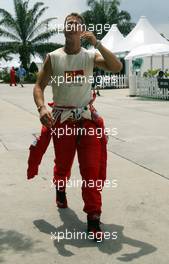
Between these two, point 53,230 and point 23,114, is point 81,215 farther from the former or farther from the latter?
point 23,114

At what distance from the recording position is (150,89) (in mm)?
19875

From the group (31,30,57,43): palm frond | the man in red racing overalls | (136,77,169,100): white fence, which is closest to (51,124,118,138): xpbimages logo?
the man in red racing overalls

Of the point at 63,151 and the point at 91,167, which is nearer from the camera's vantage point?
the point at 91,167

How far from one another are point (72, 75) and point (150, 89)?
1633 cm

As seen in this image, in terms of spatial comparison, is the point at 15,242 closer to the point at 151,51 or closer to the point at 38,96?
the point at 38,96

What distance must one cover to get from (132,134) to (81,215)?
4.98 meters

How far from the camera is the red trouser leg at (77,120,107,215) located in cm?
379

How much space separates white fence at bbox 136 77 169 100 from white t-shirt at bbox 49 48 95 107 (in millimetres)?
14937

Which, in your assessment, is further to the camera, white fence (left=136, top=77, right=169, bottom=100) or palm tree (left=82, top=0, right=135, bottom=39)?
palm tree (left=82, top=0, right=135, bottom=39)

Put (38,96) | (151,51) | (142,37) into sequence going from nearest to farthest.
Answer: (38,96) → (151,51) → (142,37)

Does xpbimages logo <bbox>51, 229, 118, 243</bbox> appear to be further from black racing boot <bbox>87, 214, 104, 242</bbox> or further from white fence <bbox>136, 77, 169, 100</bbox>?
white fence <bbox>136, 77, 169, 100</bbox>

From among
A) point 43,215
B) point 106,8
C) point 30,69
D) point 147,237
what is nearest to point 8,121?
point 43,215

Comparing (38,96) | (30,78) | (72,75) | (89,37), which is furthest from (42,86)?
(30,78)

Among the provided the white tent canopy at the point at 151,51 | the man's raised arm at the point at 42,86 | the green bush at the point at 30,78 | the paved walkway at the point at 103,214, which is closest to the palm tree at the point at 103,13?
the green bush at the point at 30,78
